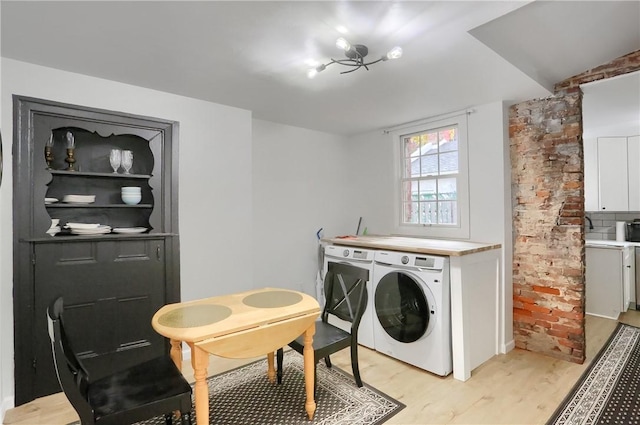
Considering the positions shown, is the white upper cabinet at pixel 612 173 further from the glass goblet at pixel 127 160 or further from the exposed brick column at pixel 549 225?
the glass goblet at pixel 127 160

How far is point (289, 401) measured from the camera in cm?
222

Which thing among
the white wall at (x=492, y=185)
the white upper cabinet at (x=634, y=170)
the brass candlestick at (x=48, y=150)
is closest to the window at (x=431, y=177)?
the white wall at (x=492, y=185)

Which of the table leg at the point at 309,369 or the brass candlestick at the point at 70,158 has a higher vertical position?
the brass candlestick at the point at 70,158

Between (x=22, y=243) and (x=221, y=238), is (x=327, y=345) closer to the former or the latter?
(x=221, y=238)

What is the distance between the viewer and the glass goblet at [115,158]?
2.54m

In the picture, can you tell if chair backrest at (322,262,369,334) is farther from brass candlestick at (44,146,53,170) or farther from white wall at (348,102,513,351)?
brass candlestick at (44,146,53,170)

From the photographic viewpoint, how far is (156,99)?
2.72 metres

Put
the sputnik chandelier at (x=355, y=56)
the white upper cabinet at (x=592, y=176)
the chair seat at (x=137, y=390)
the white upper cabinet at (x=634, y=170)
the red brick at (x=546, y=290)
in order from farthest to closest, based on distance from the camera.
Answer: the white upper cabinet at (x=592, y=176) < the white upper cabinet at (x=634, y=170) < the red brick at (x=546, y=290) < the sputnik chandelier at (x=355, y=56) < the chair seat at (x=137, y=390)

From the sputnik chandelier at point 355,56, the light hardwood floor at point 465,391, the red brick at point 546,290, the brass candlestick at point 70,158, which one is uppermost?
the sputnik chandelier at point 355,56

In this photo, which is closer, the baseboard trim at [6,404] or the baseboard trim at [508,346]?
the baseboard trim at [6,404]

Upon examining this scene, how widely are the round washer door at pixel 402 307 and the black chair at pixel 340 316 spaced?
0.30 meters

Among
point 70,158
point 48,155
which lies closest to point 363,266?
point 70,158

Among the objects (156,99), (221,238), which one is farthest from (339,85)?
(221,238)

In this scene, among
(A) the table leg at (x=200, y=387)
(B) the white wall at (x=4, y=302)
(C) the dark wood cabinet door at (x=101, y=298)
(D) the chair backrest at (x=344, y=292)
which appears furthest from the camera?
(D) the chair backrest at (x=344, y=292)
